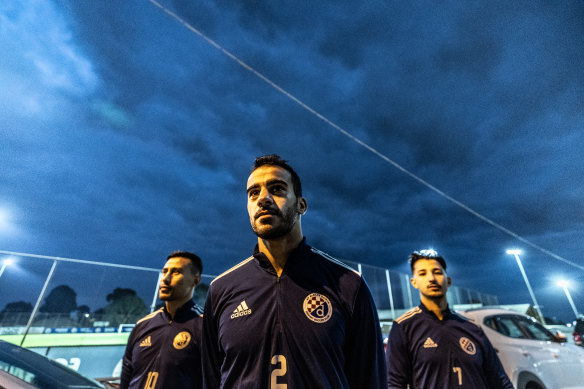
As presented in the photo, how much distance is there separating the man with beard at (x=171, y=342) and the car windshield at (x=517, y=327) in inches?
216

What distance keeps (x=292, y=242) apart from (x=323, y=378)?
30.7 inches

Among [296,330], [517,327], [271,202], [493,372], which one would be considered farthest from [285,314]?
[517,327]

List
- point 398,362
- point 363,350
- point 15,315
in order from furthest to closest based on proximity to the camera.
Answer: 1. point 15,315
2. point 398,362
3. point 363,350

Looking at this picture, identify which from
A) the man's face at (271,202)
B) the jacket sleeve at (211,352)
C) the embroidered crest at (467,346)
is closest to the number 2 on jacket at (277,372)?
the jacket sleeve at (211,352)

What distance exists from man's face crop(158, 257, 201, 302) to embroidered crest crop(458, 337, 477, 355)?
10.6 feet

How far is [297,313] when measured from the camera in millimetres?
1502

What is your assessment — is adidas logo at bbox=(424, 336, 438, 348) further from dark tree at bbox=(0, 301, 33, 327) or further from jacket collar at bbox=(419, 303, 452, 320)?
dark tree at bbox=(0, 301, 33, 327)

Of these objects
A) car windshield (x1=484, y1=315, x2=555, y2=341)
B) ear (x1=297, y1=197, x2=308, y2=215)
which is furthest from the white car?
ear (x1=297, y1=197, x2=308, y2=215)

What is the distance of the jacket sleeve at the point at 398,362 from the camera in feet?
9.14

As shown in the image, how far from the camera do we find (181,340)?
2.91m

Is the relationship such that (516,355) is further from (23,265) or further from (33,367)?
(23,265)

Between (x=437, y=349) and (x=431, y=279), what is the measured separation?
76 cm

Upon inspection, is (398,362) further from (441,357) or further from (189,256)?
(189,256)

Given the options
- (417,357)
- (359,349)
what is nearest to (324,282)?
(359,349)
